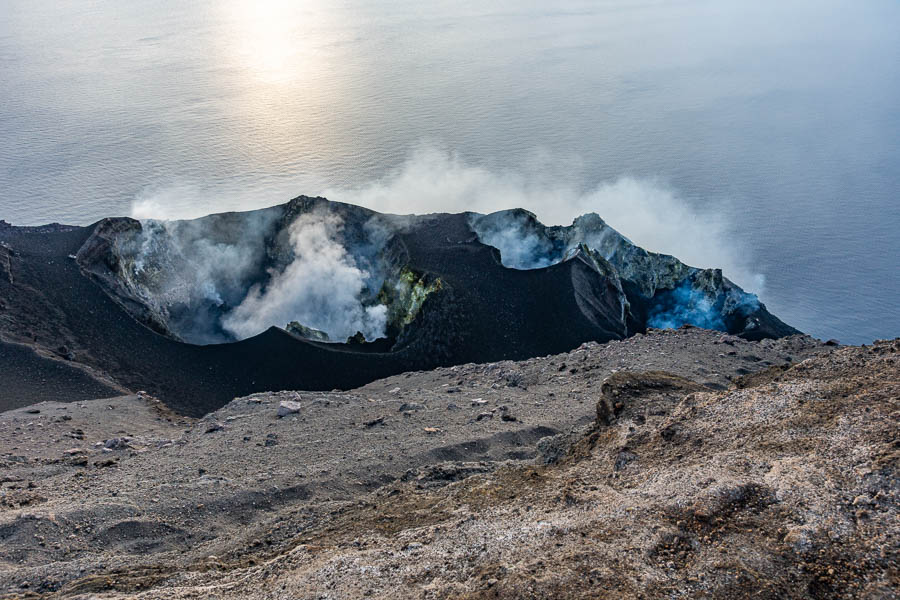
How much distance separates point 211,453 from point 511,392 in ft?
31.8

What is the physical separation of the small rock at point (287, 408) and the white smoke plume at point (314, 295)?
11.2 metres

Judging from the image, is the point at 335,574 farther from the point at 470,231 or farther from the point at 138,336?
the point at 470,231

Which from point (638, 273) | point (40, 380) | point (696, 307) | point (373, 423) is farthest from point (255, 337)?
point (696, 307)

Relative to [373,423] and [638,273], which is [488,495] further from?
[638,273]

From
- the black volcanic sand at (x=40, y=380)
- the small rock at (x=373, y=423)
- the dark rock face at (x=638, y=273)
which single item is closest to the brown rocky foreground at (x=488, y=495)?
the small rock at (x=373, y=423)

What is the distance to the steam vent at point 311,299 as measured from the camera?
26.7m

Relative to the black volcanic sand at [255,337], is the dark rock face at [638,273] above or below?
above

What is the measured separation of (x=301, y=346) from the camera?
92.8ft

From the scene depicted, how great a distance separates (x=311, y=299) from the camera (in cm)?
3347

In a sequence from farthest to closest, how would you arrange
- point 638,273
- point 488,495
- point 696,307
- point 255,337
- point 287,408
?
1. point 638,273
2. point 696,307
3. point 255,337
4. point 287,408
5. point 488,495

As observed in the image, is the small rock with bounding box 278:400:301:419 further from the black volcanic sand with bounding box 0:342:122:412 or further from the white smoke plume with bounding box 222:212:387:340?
the white smoke plume with bounding box 222:212:387:340

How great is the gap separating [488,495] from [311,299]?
2348 cm

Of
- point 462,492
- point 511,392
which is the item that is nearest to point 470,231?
point 511,392

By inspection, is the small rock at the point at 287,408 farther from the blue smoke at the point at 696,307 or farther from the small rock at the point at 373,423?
the blue smoke at the point at 696,307
